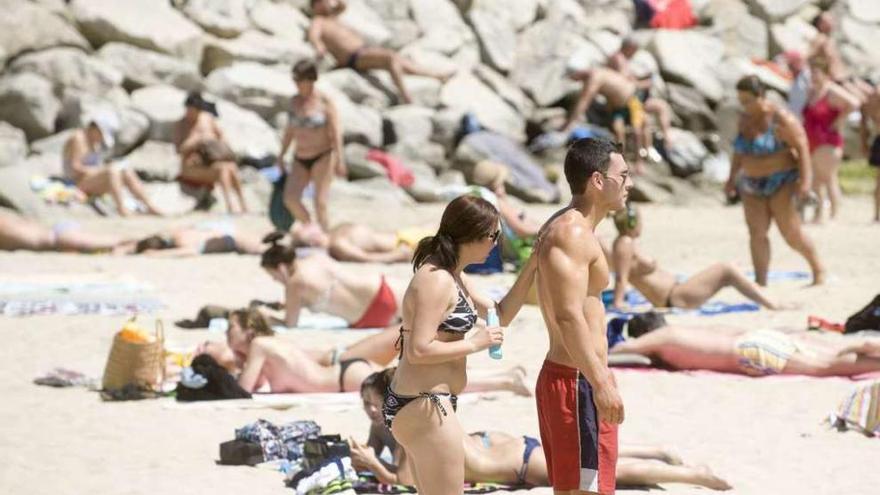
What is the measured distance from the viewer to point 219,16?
1911 cm

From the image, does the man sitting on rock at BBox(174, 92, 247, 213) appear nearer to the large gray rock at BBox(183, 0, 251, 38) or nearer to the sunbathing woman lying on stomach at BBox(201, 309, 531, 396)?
the large gray rock at BBox(183, 0, 251, 38)

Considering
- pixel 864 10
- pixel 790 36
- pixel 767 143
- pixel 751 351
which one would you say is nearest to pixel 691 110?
pixel 790 36

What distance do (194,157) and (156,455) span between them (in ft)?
30.7

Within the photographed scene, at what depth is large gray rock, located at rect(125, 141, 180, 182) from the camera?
53.3ft

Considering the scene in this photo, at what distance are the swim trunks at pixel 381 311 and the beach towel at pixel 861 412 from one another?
310 cm

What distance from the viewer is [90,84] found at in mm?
17031

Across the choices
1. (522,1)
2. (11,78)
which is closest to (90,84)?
(11,78)

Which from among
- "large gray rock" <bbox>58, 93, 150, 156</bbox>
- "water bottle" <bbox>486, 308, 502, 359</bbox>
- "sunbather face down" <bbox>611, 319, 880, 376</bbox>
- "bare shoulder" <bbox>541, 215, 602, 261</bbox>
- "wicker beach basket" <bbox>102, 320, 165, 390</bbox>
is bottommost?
"large gray rock" <bbox>58, 93, 150, 156</bbox>

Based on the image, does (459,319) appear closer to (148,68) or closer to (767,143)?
(767,143)

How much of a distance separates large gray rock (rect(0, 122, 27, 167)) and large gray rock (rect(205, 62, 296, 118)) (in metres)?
2.42

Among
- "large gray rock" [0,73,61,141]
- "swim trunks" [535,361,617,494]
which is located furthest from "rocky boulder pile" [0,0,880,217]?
"swim trunks" [535,361,617,494]

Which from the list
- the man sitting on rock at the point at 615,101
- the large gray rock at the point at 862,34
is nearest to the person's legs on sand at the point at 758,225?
the man sitting on rock at the point at 615,101

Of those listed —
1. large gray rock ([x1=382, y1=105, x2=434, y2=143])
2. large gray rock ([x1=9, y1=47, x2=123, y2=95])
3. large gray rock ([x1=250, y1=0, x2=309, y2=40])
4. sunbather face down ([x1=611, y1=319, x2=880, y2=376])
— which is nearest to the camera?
sunbather face down ([x1=611, y1=319, x2=880, y2=376])

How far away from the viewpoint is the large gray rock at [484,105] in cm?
1897
